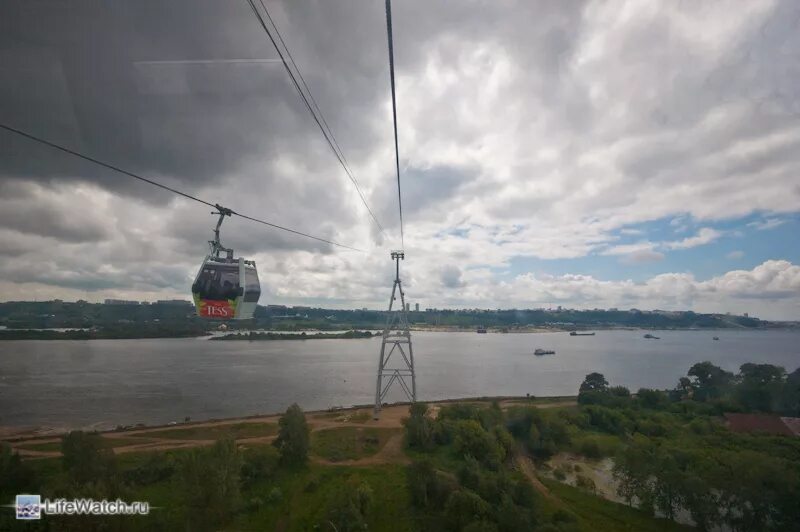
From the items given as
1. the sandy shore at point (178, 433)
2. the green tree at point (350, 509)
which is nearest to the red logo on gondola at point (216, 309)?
the green tree at point (350, 509)

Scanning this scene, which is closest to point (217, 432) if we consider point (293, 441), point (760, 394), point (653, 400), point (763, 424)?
point (293, 441)

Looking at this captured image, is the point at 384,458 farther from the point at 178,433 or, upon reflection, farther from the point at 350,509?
the point at 178,433

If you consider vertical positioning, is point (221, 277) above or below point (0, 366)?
above

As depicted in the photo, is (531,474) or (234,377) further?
(234,377)

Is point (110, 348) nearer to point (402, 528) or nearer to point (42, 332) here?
point (42, 332)

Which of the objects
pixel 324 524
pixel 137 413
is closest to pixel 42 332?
pixel 137 413

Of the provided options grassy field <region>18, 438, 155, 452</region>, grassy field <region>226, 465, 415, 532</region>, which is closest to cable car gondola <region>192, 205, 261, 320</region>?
grassy field <region>226, 465, 415, 532</region>
